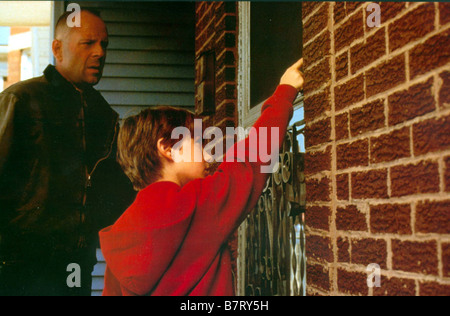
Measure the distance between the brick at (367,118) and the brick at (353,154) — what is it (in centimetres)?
4

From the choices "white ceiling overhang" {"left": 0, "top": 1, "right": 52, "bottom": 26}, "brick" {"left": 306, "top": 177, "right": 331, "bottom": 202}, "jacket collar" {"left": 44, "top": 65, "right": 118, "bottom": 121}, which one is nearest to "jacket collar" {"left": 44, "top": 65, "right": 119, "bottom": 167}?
"jacket collar" {"left": 44, "top": 65, "right": 118, "bottom": 121}

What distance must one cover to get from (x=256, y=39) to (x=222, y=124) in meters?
0.46

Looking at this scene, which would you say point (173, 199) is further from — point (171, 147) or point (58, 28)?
point (58, 28)

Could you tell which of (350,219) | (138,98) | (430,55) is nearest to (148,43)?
(138,98)

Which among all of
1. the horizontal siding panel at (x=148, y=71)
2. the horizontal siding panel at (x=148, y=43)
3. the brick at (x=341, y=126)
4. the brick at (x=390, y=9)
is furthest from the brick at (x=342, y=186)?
the horizontal siding panel at (x=148, y=43)

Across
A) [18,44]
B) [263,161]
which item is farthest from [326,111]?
[18,44]

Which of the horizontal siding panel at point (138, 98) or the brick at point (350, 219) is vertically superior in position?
the horizontal siding panel at point (138, 98)

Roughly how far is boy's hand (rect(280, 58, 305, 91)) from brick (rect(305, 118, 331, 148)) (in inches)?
7.6

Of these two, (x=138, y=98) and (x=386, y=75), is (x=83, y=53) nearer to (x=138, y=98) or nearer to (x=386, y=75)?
(x=138, y=98)

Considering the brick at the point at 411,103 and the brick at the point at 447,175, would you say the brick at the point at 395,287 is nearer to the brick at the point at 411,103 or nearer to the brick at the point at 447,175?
the brick at the point at 447,175

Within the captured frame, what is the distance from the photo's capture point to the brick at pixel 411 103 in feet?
3.85

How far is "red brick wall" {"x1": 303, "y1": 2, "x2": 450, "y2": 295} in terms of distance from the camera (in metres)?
1.15

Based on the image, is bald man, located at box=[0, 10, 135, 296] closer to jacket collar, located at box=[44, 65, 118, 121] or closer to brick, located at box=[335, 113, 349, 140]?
jacket collar, located at box=[44, 65, 118, 121]

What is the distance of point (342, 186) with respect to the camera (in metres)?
1.51
